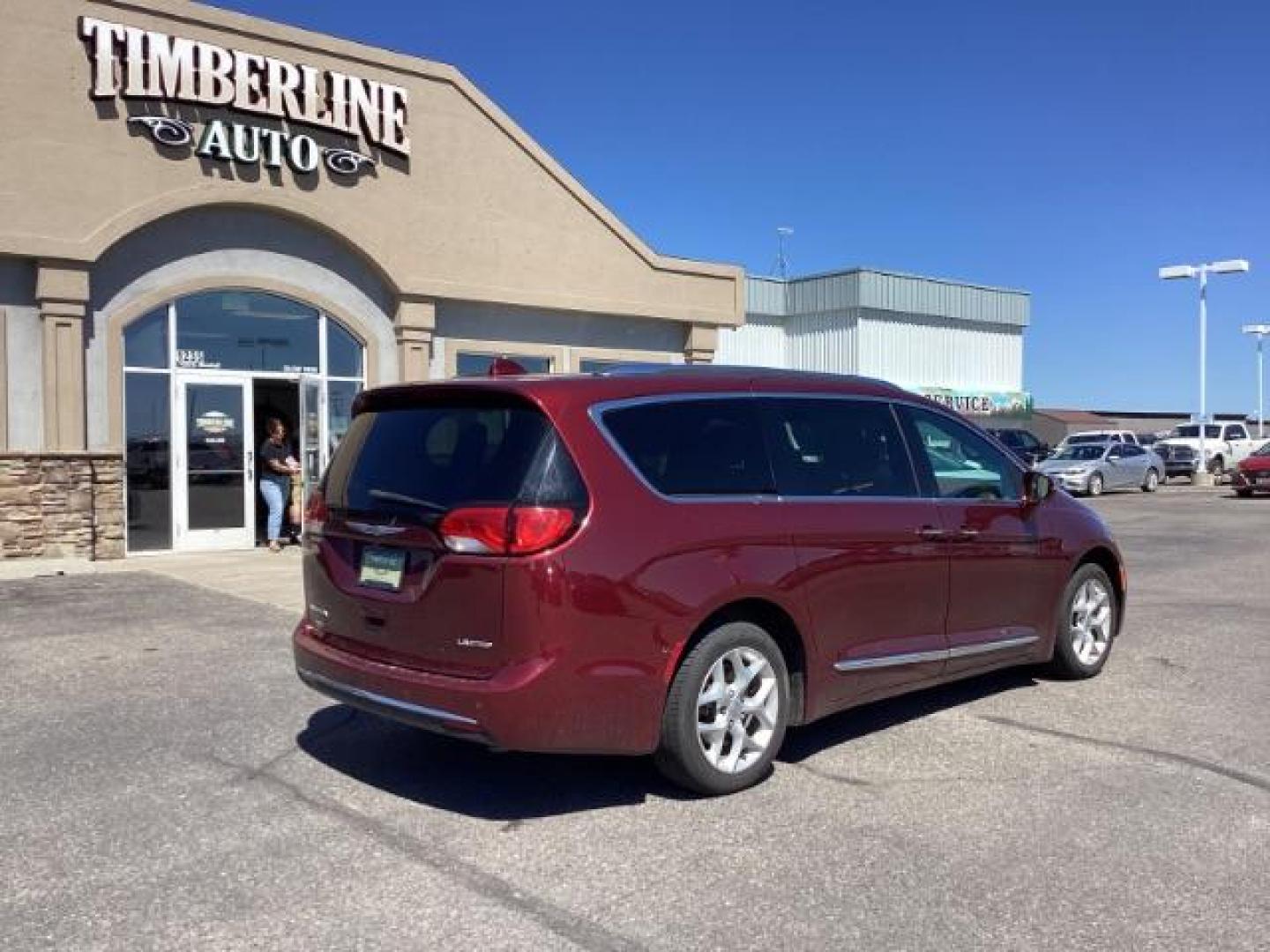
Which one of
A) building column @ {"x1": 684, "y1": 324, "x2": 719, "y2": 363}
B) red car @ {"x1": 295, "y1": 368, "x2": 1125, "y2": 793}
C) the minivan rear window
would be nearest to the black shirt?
building column @ {"x1": 684, "y1": 324, "x2": 719, "y2": 363}

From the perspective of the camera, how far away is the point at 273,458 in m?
14.3

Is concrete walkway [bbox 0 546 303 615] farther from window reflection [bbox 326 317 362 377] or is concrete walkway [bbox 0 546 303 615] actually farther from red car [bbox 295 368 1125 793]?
red car [bbox 295 368 1125 793]

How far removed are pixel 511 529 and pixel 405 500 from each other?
0.63 meters

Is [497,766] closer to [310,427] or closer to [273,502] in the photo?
[273,502]

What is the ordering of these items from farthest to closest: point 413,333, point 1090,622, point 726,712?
1. point 413,333
2. point 1090,622
3. point 726,712

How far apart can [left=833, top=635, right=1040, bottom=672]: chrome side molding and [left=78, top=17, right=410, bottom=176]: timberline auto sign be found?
11.2m

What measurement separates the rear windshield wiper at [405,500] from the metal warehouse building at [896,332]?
37.8m

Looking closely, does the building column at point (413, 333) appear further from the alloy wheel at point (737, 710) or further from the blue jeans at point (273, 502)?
the alloy wheel at point (737, 710)

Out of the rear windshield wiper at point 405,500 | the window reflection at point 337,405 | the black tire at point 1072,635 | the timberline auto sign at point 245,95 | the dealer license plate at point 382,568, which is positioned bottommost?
the black tire at point 1072,635

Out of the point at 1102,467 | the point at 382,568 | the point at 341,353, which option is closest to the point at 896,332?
the point at 1102,467

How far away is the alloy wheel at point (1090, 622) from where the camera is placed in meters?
6.95

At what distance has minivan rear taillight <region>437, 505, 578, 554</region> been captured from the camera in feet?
14.2

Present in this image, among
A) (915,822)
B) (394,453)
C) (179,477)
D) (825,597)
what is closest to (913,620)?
(825,597)

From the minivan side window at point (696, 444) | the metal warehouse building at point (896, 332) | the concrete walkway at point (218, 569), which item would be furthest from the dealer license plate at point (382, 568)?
the metal warehouse building at point (896, 332)
